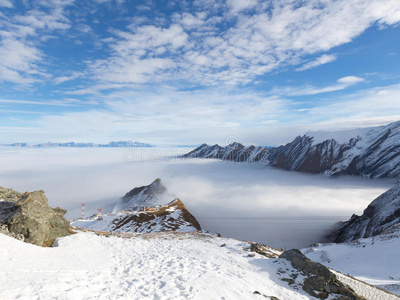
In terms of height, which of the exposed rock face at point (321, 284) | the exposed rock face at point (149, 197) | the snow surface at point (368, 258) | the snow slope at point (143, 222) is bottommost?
the exposed rock face at point (149, 197)

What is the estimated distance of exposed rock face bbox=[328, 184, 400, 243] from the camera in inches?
2667

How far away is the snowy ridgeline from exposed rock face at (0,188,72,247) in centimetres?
132

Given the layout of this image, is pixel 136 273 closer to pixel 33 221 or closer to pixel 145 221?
pixel 33 221

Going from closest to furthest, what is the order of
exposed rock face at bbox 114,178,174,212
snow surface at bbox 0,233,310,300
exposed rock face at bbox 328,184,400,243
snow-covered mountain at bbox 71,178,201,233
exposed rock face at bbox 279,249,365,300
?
snow surface at bbox 0,233,310,300 → exposed rock face at bbox 279,249,365,300 → snow-covered mountain at bbox 71,178,201,233 → exposed rock face at bbox 328,184,400,243 → exposed rock face at bbox 114,178,174,212

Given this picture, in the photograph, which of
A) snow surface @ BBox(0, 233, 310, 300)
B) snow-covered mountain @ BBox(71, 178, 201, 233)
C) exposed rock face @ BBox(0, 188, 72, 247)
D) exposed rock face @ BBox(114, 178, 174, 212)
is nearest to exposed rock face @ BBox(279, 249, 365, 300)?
snow surface @ BBox(0, 233, 310, 300)

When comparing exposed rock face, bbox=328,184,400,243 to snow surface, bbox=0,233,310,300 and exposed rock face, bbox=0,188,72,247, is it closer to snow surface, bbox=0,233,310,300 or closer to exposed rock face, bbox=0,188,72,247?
snow surface, bbox=0,233,310,300

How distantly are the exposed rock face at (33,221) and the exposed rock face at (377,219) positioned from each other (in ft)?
291

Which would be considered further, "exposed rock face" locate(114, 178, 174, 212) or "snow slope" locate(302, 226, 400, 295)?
"exposed rock face" locate(114, 178, 174, 212)

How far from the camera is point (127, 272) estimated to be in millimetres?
13477

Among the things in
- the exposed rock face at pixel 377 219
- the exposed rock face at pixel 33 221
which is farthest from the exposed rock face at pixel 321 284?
the exposed rock face at pixel 377 219

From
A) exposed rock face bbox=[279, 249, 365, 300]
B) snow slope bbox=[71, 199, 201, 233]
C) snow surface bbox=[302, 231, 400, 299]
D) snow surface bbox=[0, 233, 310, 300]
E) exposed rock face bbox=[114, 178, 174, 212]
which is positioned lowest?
exposed rock face bbox=[114, 178, 174, 212]

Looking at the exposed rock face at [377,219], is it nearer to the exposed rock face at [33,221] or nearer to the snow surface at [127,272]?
the snow surface at [127,272]

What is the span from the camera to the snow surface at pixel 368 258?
27.3 meters

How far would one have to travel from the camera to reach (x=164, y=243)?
78.9 feet
